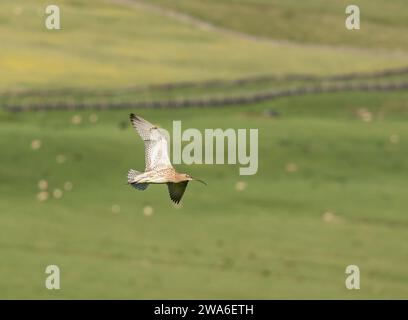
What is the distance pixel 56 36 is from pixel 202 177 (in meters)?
29.9

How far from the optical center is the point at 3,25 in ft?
297

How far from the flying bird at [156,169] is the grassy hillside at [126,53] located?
45.3 meters

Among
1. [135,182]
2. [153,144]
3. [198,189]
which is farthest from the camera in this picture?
[198,189]

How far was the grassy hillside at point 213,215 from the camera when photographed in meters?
52.2

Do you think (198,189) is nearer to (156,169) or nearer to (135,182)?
(156,169)

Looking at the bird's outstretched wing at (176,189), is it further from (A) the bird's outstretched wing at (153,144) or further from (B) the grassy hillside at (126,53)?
(B) the grassy hillside at (126,53)

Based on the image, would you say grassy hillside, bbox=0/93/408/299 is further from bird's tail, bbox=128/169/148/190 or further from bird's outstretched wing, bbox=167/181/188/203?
bird's tail, bbox=128/169/148/190

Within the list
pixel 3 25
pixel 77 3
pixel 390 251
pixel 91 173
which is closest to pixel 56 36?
pixel 3 25

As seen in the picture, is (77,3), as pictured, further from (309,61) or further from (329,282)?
(329,282)

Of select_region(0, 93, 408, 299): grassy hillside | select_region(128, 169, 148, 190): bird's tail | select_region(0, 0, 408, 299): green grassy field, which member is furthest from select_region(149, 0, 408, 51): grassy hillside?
select_region(128, 169, 148, 190): bird's tail

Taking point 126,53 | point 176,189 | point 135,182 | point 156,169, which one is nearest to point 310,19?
point 126,53

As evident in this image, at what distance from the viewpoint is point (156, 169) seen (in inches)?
1193

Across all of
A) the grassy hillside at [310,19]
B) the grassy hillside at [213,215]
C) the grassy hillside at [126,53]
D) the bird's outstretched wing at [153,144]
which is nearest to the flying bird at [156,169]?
the bird's outstretched wing at [153,144]

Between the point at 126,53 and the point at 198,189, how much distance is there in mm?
27721
